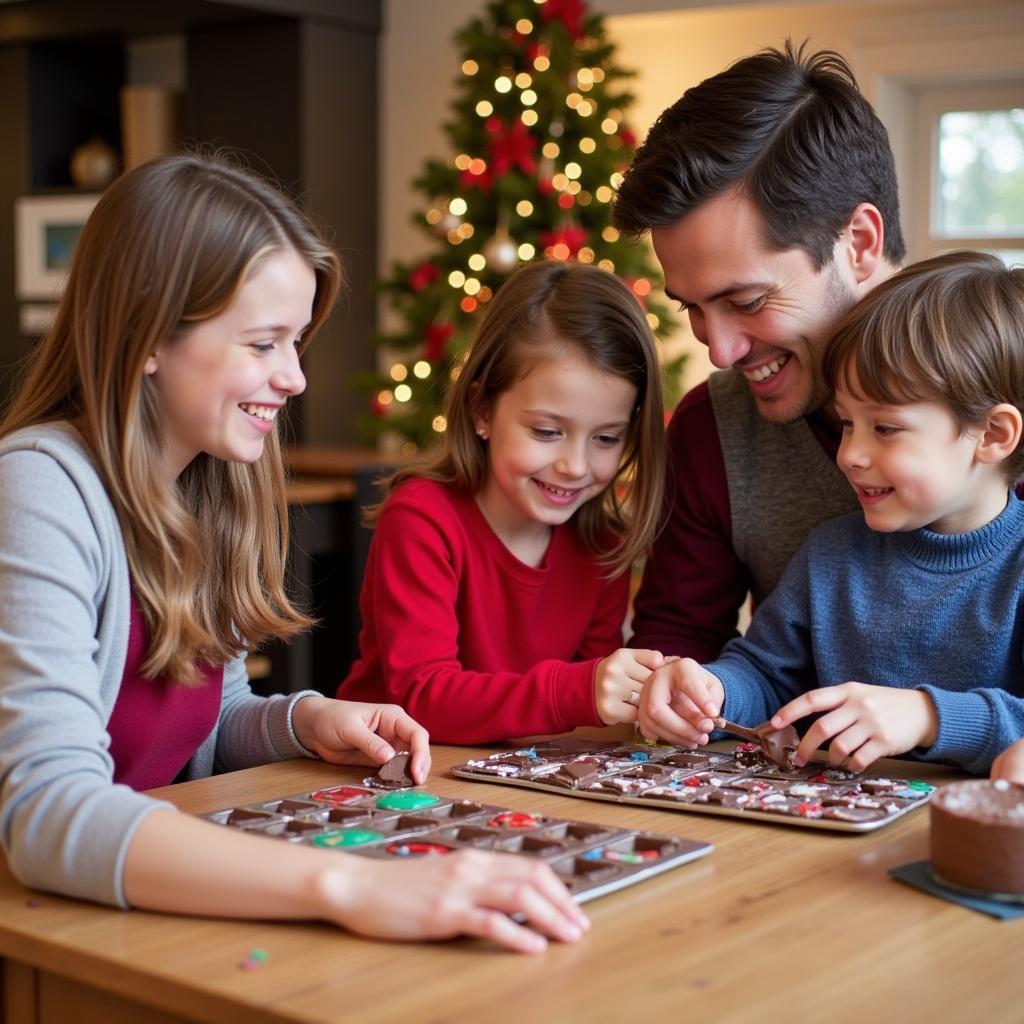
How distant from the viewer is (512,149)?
4.82m

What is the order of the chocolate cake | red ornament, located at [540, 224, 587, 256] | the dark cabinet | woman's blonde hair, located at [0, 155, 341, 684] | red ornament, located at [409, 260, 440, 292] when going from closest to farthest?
1. the chocolate cake
2. woman's blonde hair, located at [0, 155, 341, 684]
3. red ornament, located at [540, 224, 587, 256]
4. red ornament, located at [409, 260, 440, 292]
5. the dark cabinet

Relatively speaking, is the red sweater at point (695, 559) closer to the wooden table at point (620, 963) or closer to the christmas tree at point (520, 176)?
the wooden table at point (620, 963)

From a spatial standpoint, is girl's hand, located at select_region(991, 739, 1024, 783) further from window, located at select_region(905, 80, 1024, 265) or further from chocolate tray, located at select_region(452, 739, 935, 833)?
window, located at select_region(905, 80, 1024, 265)

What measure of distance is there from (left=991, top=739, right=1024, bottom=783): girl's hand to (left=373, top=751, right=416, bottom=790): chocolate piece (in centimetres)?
58

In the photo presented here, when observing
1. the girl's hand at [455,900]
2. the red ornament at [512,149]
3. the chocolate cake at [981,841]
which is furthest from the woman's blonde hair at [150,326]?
the red ornament at [512,149]

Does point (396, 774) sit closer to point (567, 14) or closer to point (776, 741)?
point (776, 741)

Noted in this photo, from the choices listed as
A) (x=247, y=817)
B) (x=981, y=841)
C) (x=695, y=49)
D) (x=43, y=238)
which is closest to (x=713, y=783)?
(x=981, y=841)

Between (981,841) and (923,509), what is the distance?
61 cm

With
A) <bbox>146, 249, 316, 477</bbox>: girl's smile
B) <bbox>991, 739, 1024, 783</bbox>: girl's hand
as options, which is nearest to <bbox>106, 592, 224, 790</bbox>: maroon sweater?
<bbox>146, 249, 316, 477</bbox>: girl's smile

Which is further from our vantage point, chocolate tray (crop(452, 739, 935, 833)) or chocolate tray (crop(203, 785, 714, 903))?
chocolate tray (crop(452, 739, 935, 833))

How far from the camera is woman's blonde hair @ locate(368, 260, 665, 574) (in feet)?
6.67

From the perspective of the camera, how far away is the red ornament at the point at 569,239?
475 centimetres

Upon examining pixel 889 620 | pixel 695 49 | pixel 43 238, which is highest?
pixel 695 49

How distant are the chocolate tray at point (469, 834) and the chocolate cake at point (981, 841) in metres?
0.20
